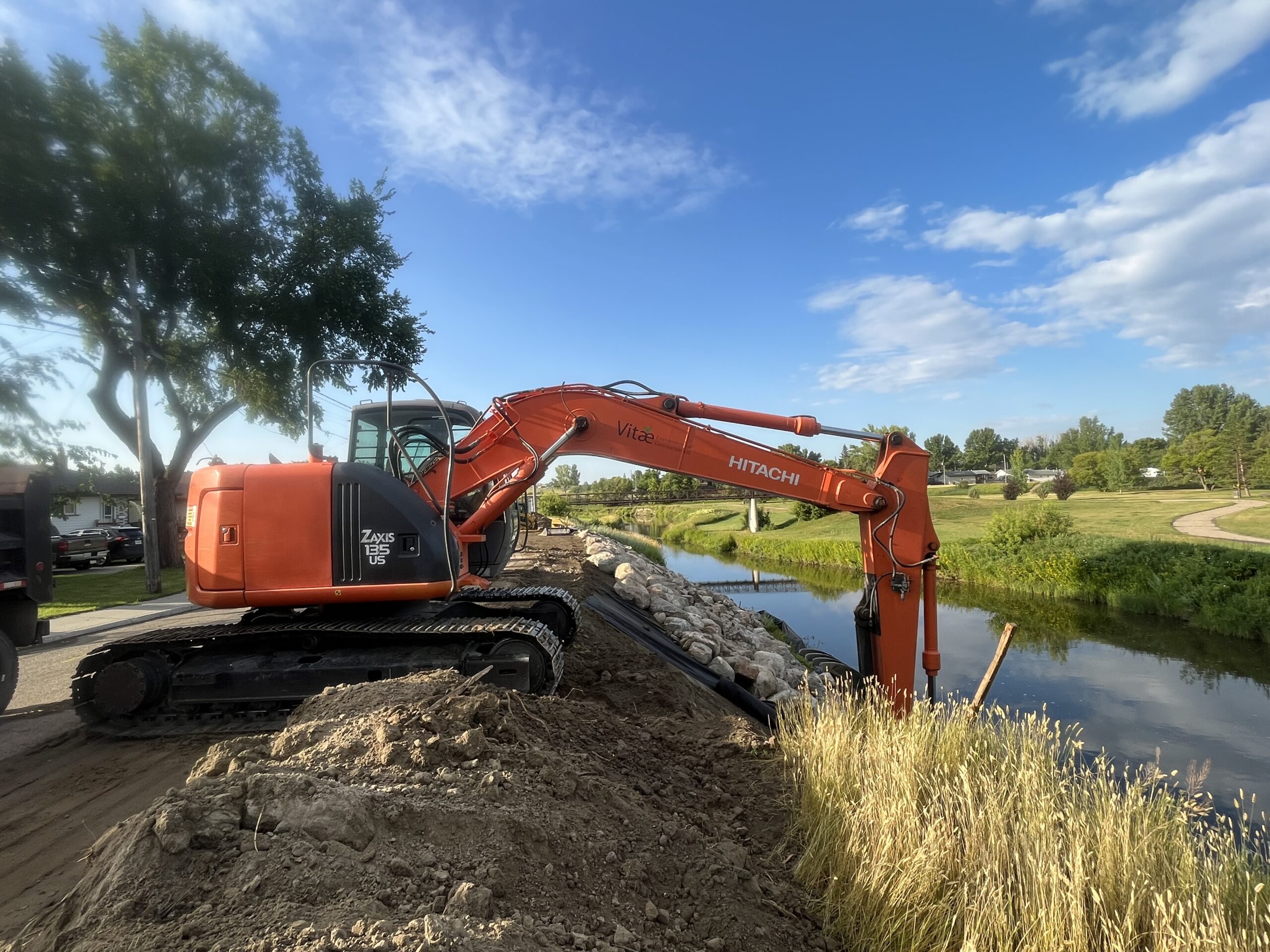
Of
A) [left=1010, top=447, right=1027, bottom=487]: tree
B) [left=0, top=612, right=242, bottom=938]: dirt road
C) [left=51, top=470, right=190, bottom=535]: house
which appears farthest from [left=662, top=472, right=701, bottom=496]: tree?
[left=0, top=612, right=242, bottom=938]: dirt road

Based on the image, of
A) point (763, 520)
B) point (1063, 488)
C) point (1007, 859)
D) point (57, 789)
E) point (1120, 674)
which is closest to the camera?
point (1007, 859)

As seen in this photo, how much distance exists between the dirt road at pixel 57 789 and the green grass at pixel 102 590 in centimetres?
707

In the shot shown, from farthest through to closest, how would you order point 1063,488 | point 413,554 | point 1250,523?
point 1063,488 → point 1250,523 → point 413,554

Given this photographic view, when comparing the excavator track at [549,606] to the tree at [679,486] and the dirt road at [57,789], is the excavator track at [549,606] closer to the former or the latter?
the dirt road at [57,789]

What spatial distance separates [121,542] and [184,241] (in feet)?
37.1

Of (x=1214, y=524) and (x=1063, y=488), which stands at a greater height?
(x=1063, y=488)

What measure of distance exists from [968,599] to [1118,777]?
11761 millimetres

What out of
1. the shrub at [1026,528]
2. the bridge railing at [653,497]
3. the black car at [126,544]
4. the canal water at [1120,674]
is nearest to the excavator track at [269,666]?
the canal water at [1120,674]

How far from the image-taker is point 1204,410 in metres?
75.4

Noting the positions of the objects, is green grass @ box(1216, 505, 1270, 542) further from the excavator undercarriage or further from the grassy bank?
the excavator undercarriage

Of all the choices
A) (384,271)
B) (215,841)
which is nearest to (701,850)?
(215,841)

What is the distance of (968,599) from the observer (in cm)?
1856

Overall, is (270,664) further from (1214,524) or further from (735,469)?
(1214,524)

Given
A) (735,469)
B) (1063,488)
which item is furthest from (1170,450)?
(735,469)
